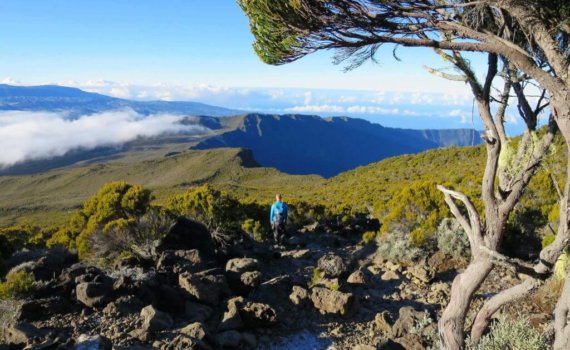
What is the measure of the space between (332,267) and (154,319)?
4.61m

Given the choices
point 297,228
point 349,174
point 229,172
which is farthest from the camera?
point 229,172

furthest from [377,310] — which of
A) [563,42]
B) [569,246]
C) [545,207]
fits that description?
[545,207]

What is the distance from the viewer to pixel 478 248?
599cm

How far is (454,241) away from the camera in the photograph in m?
10.7

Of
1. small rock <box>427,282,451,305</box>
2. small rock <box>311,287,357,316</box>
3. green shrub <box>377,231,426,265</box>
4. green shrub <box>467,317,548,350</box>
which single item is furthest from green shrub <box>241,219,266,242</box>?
green shrub <box>467,317,548,350</box>

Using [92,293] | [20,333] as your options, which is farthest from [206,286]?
[20,333]

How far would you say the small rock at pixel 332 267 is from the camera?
986 cm

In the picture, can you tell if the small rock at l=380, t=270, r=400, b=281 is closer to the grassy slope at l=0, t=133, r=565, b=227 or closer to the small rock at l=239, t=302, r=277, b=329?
the small rock at l=239, t=302, r=277, b=329

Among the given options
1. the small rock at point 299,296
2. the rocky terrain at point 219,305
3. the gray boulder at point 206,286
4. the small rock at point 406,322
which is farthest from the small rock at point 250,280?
the small rock at point 406,322

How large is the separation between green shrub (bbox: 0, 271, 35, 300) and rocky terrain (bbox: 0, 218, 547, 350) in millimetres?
196

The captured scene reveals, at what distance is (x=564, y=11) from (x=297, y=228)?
40.8 ft

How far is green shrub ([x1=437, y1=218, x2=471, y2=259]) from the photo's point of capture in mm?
10617

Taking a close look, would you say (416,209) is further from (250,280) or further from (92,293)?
(92,293)

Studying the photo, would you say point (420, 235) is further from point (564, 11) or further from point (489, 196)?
point (564, 11)
